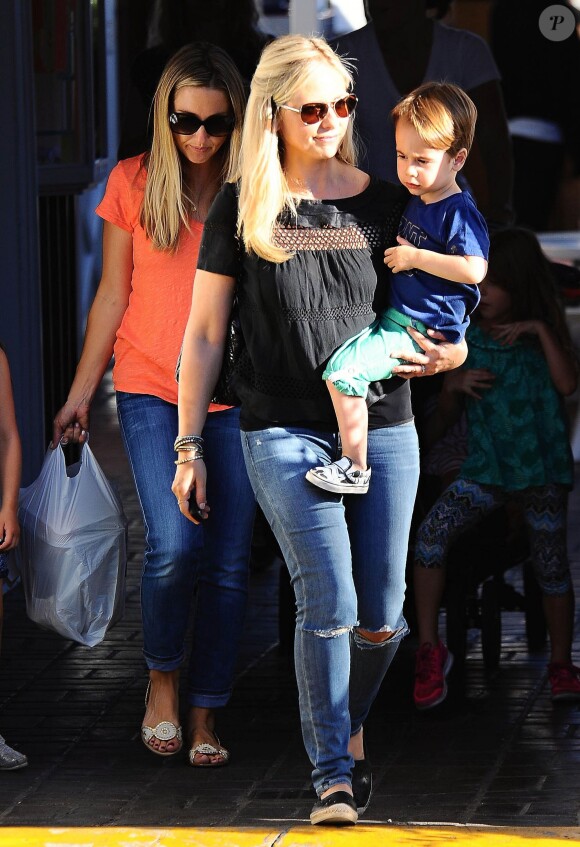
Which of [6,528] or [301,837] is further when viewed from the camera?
[6,528]

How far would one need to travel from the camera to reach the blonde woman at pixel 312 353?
399cm

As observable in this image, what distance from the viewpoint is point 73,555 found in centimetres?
493

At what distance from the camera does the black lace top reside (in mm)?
4004

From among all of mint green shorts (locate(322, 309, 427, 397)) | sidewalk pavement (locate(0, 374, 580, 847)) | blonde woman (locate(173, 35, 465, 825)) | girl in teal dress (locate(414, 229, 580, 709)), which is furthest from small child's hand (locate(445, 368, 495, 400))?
mint green shorts (locate(322, 309, 427, 397))

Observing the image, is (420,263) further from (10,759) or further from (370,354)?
(10,759)

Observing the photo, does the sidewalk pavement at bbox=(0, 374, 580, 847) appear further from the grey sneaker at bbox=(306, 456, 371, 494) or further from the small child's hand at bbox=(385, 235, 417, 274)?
the small child's hand at bbox=(385, 235, 417, 274)

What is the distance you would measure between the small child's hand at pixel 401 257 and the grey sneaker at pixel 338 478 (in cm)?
49

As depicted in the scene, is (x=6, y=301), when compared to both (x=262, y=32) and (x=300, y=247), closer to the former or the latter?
(x=262, y=32)

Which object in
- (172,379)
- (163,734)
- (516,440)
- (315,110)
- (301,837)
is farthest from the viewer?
(516,440)

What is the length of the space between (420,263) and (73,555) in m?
1.57

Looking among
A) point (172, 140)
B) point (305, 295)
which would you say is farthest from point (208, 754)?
point (172, 140)

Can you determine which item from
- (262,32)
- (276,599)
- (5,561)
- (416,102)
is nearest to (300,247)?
(416,102)

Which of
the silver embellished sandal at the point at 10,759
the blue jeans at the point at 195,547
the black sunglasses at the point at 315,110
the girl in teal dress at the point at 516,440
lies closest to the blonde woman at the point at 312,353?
the black sunglasses at the point at 315,110

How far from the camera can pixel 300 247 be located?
4.00 metres
